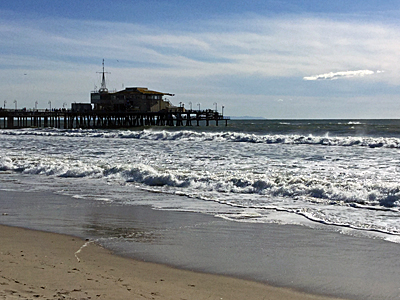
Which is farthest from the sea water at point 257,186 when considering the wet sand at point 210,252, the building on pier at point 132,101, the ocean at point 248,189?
the building on pier at point 132,101

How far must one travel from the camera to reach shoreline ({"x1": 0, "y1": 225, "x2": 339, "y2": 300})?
4770mm

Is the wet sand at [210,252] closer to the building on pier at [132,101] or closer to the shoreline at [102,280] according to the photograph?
the shoreline at [102,280]

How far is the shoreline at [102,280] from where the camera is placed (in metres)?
4.77

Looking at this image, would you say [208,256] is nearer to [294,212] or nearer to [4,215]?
[294,212]

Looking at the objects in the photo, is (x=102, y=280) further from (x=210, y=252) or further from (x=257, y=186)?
(x=257, y=186)

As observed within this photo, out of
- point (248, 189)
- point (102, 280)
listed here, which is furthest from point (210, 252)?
point (248, 189)

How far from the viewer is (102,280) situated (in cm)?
523

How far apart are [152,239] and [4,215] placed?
3.75 meters

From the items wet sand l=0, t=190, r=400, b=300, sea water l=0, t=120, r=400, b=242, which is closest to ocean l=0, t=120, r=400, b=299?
sea water l=0, t=120, r=400, b=242

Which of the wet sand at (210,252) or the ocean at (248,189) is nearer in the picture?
the wet sand at (210,252)

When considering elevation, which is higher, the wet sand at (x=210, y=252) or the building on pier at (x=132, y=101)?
the building on pier at (x=132, y=101)

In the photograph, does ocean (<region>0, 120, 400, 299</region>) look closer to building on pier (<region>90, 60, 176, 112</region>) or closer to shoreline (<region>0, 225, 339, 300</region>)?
shoreline (<region>0, 225, 339, 300</region>)

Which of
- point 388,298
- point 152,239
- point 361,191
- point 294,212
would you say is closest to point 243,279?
point 388,298

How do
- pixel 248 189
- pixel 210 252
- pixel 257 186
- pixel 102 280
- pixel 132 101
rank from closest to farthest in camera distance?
1. pixel 102 280
2. pixel 210 252
3. pixel 248 189
4. pixel 257 186
5. pixel 132 101
